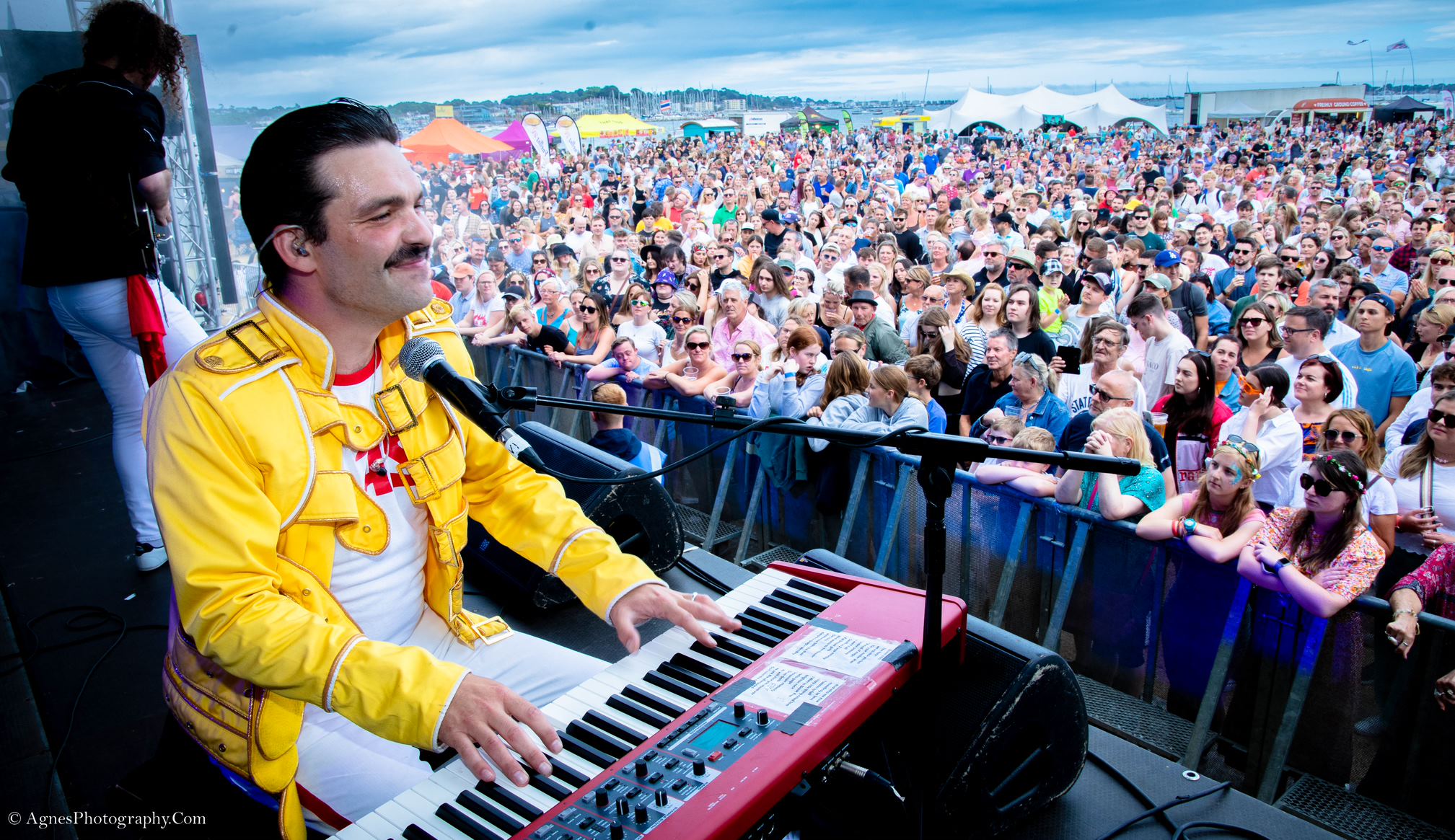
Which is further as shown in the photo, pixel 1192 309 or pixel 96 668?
pixel 1192 309

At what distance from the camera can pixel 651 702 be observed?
1840 millimetres

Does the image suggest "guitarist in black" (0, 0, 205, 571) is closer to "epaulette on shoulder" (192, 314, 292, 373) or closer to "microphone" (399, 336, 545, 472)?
"epaulette on shoulder" (192, 314, 292, 373)

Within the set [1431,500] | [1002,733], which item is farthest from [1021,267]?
[1002,733]

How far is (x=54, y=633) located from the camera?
358 centimetres

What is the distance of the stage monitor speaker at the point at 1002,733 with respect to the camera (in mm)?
1923

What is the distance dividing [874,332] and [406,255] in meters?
Result: 5.39

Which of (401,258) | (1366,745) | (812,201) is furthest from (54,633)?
(812,201)

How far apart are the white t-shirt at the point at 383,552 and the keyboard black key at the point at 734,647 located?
731 millimetres

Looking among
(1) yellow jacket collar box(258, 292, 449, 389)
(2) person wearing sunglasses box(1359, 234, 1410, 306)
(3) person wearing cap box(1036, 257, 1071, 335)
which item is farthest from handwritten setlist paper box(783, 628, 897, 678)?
(2) person wearing sunglasses box(1359, 234, 1410, 306)

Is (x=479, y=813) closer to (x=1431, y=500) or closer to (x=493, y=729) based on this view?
(x=493, y=729)

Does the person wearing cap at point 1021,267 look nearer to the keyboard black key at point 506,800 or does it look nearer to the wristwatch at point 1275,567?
the wristwatch at point 1275,567

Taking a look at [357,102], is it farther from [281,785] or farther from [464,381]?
[281,785]

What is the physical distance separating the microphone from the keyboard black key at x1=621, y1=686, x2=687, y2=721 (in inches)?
19.2

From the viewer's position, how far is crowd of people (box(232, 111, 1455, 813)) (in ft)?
13.1
